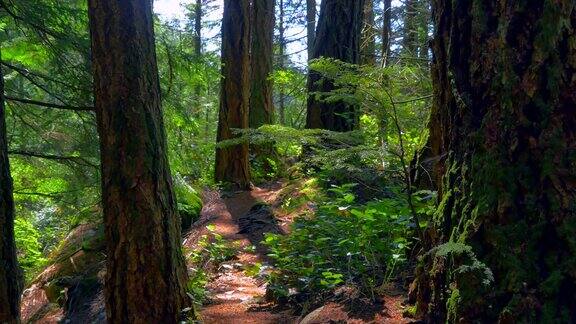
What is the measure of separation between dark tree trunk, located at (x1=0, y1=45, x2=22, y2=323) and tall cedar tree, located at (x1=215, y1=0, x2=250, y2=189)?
614 centimetres

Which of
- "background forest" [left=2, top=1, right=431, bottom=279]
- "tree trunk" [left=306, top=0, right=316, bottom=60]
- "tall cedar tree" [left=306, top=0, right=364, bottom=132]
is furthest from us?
"tree trunk" [left=306, top=0, right=316, bottom=60]

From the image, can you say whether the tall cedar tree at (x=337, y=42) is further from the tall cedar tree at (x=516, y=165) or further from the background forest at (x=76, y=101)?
the tall cedar tree at (x=516, y=165)

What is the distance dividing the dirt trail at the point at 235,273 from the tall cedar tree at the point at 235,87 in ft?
1.94

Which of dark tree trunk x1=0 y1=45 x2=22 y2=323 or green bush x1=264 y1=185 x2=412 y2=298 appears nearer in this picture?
green bush x1=264 y1=185 x2=412 y2=298

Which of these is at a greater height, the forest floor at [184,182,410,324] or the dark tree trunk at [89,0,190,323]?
the dark tree trunk at [89,0,190,323]

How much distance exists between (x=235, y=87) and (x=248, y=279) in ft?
18.9

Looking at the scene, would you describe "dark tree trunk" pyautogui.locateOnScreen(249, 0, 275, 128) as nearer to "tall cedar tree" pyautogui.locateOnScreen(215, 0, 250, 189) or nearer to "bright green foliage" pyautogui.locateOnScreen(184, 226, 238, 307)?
"tall cedar tree" pyautogui.locateOnScreen(215, 0, 250, 189)

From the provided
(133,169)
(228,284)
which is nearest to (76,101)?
(133,169)

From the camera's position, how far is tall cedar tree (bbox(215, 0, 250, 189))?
34.8 feet

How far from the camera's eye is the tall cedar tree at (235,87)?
10617 millimetres

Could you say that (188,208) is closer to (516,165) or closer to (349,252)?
(349,252)

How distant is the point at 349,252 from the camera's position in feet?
13.9

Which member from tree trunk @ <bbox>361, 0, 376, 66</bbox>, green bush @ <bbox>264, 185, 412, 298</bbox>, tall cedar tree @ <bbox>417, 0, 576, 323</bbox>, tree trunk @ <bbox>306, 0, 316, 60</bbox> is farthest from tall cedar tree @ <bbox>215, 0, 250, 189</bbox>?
tree trunk @ <bbox>306, 0, 316, 60</bbox>

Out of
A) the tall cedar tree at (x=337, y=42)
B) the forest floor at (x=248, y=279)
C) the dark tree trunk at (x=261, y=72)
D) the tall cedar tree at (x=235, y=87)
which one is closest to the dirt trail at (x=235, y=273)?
the forest floor at (x=248, y=279)
